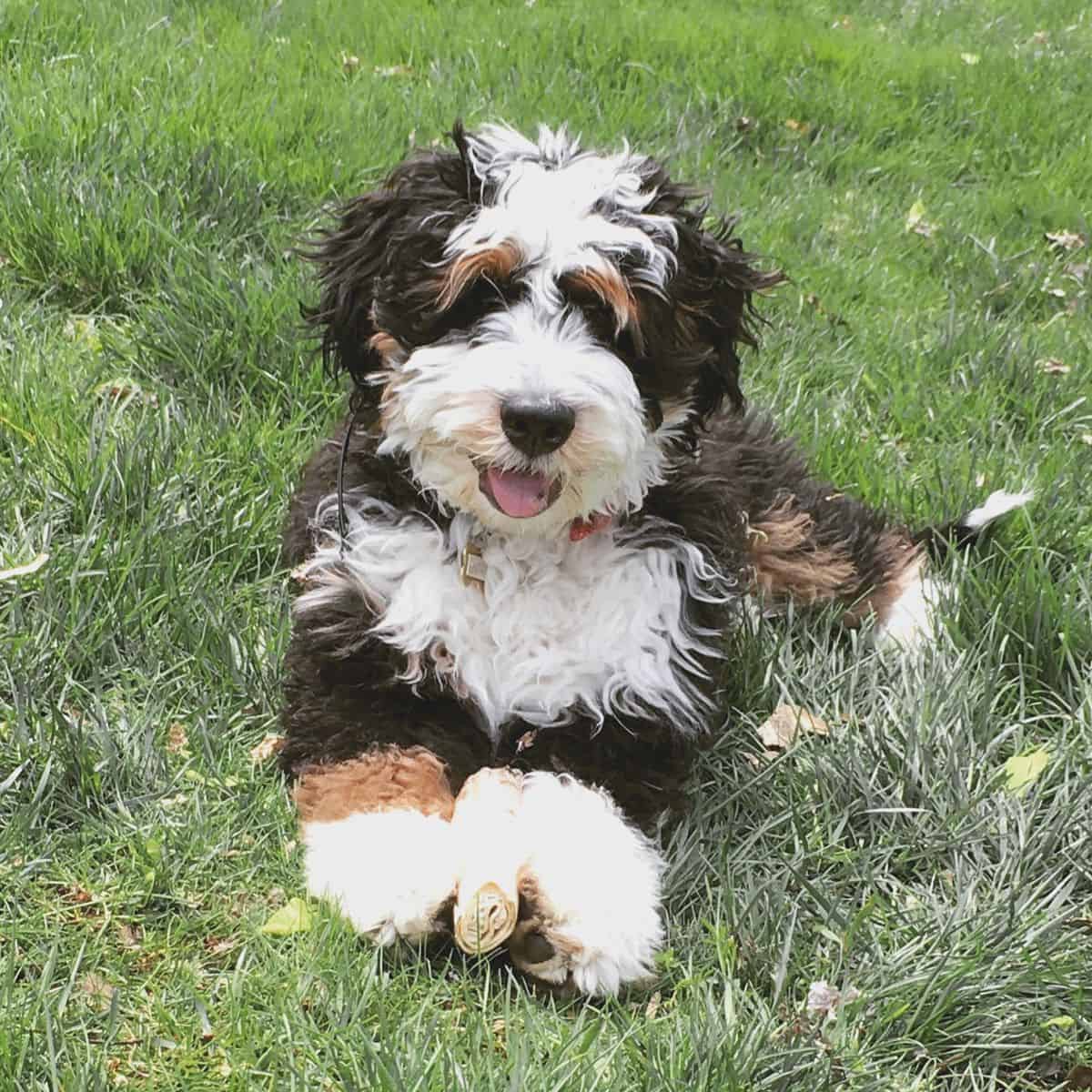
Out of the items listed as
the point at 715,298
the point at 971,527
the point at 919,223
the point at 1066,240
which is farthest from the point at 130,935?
the point at 1066,240

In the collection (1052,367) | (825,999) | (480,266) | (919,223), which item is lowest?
(919,223)

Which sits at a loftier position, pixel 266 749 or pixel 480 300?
pixel 480 300

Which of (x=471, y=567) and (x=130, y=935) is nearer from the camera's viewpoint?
(x=130, y=935)

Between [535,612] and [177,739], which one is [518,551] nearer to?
[535,612]

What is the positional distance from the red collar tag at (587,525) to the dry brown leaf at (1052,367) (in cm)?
240

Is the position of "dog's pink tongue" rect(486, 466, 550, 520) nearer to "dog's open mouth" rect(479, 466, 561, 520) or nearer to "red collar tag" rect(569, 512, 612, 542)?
"dog's open mouth" rect(479, 466, 561, 520)

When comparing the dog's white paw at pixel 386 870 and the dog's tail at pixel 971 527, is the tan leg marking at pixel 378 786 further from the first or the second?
the dog's tail at pixel 971 527

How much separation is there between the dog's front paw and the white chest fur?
0.31 metres

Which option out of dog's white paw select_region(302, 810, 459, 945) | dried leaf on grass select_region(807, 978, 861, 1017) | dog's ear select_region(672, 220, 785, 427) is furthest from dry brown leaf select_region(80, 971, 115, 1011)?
dog's ear select_region(672, 220, 785, 427)

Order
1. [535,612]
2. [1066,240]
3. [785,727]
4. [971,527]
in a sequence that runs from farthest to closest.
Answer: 1. [1066,240]
2. [971,527]
3. [785,727]
4. [535,612]

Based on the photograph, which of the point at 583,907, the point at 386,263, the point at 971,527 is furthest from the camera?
the point at 971,527

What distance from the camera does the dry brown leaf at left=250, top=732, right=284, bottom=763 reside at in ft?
8.77

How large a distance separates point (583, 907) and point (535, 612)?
0.67 meters

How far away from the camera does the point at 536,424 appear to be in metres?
2.31
